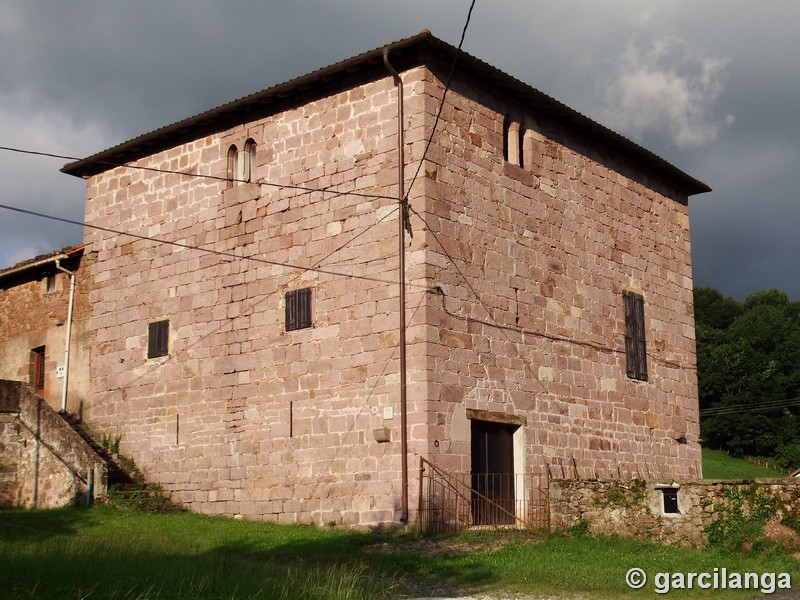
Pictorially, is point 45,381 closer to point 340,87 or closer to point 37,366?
point 37,366

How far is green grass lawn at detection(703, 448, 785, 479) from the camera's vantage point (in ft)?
132

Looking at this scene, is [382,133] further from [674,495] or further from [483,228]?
[674,495]

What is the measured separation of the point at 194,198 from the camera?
18422 millimetres

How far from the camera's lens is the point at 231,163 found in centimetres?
1811

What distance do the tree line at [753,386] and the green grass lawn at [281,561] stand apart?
34.1 m

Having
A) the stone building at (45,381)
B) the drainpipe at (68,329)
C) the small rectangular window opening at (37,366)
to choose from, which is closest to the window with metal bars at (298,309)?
the stone building at (45,381)

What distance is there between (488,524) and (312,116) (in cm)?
711

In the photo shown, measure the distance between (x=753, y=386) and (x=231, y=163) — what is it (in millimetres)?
35636

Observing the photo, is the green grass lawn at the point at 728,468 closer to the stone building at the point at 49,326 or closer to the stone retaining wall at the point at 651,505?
the stone retaining wall at the point at 651,505

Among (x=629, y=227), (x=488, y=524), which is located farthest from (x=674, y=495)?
(x=629, y=227)

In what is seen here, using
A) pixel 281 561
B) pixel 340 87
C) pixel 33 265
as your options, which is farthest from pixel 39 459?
pixel 340 87

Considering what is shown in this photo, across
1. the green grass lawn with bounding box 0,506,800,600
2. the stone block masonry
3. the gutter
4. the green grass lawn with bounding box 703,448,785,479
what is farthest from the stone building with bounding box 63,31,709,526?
the green grass lawn with bounding box 703,448,785,479

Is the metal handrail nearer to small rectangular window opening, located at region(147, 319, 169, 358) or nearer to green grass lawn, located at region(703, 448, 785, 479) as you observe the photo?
small rectangular window opening, located at region(147, 319, 169, 358)

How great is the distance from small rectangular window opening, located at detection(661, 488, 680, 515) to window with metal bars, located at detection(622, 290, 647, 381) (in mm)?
5391
